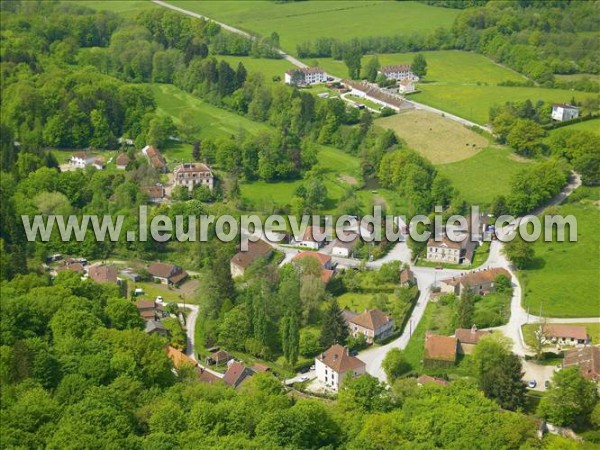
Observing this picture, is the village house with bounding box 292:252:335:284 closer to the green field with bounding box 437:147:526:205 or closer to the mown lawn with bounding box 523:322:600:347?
the mown lawn with bounding box 523:322:600:347

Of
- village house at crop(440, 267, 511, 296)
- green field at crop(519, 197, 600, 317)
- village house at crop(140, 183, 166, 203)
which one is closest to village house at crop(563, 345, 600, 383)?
green field at crop(519, 197, 600, 317)

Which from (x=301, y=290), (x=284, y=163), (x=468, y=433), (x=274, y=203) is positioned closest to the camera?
(x=468, y=433)

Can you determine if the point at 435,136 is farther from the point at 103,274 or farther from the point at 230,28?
the point at 230,28

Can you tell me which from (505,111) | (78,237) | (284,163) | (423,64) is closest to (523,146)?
(505,111)

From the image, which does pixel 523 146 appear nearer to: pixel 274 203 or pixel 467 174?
pixel 467 174

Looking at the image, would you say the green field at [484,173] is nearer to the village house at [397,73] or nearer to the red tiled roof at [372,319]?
the red tiled roof at [372,319]

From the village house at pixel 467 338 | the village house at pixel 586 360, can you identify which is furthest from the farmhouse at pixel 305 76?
the village house at pixel 586 360

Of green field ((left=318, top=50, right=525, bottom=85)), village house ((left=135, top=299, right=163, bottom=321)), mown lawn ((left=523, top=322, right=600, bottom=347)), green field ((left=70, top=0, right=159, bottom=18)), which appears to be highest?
green field ((left=70, top=0, right=159, bottom=18))

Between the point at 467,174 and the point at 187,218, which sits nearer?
the point at 187,218
